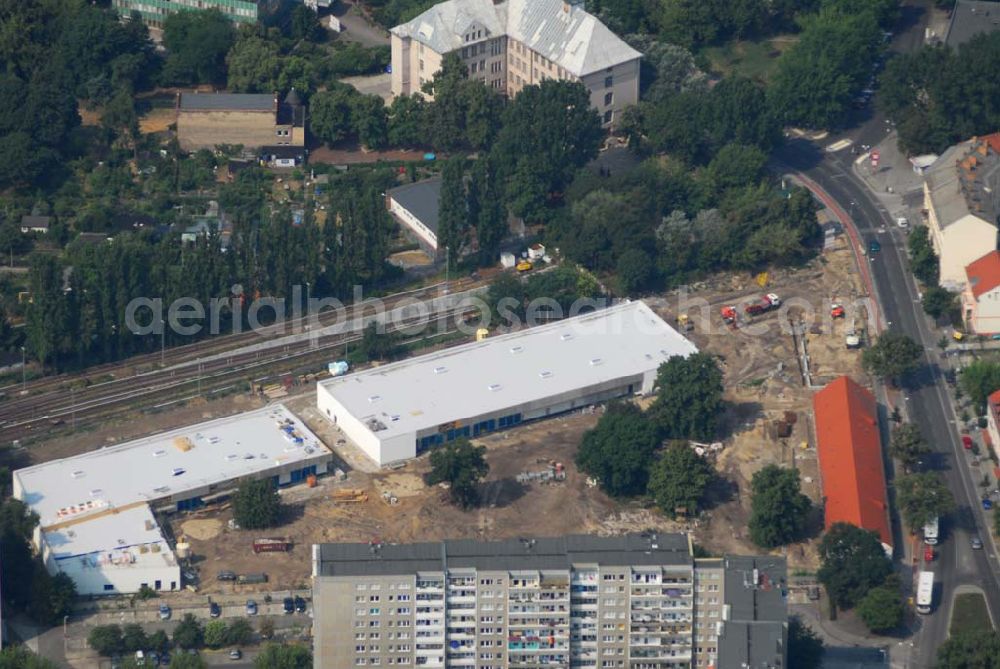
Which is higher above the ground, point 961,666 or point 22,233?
point 22,233

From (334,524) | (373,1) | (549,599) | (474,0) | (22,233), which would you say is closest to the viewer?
(549,599)

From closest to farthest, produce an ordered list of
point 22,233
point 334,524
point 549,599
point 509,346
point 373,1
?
1. point 549,599
2. point 334,524
3. point 509,346
4. point 22,233
5. point 373,1

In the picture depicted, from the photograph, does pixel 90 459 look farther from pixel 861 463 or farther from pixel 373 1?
pixel 373 1

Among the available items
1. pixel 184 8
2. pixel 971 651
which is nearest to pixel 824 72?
pixel 184 8

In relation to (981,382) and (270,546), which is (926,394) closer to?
(981,382)

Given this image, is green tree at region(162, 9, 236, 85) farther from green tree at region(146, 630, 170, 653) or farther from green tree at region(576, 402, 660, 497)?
green tree at region(146, 630, 170, 653)

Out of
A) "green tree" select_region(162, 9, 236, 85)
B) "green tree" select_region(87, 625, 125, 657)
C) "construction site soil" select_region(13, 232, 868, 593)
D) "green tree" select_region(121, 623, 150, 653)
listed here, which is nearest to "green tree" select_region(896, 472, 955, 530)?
"construction site soil" select_region(13, 232, 868, 593)

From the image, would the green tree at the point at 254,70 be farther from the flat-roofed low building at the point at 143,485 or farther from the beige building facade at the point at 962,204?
the beige building facade at the point at 962,204

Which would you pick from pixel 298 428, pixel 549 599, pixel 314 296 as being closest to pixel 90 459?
pixel 298 428

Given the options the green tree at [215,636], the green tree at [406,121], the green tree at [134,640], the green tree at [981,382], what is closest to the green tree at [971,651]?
the green tree at [981,382]
